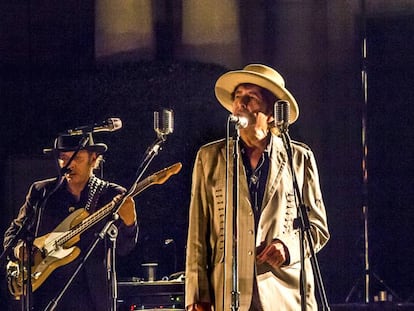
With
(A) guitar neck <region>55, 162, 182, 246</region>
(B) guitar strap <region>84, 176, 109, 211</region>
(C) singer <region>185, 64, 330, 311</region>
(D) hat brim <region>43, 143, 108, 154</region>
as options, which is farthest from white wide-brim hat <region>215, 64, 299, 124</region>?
(B) guitar strap <region>84, 176, 109, 211</region>

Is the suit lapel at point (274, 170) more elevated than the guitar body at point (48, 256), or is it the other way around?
the suit lapel at point (274, 170)

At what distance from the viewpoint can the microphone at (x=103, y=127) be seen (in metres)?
5.01

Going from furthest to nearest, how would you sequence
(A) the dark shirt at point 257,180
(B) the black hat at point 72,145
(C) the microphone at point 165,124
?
(C) the microphone at point 165,124 → (B) the black hat at point 72,145 → (A) the dark shirt at point 257,180

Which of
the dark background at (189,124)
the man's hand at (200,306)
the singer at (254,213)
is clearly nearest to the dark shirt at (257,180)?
the singer at (254,213)

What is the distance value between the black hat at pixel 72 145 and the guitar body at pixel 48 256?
0.39 metres

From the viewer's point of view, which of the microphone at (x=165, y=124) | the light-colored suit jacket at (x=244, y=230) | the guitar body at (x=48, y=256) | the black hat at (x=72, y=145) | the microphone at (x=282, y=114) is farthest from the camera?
the microphone at (x=165, y=124)

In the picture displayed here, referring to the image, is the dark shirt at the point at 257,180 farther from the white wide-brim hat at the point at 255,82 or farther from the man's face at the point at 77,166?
the man's face at the point at 77,166

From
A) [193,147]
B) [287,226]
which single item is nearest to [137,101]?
[193,147]

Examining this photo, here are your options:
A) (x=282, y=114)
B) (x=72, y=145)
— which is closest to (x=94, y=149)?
(x=72, y=145)

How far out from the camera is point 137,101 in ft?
16.6

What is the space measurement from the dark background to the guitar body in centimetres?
30

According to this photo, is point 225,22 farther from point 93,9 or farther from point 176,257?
point 176,257

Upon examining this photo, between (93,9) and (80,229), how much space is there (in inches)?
55.0

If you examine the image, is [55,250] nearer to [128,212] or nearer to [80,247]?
[80,247]
